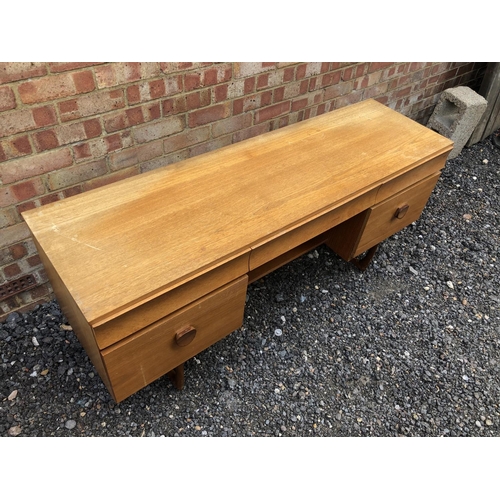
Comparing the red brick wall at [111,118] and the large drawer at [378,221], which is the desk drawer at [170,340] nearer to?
the large drawer at [378,221]

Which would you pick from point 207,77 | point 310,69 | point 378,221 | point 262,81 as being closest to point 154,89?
point 207,77

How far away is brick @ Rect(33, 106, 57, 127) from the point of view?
59.7 inches

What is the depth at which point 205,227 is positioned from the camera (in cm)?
146

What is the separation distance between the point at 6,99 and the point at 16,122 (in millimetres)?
87

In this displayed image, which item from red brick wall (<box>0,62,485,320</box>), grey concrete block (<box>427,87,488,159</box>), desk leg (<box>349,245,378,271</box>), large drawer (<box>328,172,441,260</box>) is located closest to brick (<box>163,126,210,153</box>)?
red brick wall (<box>0,62,485,320</box>)

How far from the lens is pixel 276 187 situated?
1.66 meters

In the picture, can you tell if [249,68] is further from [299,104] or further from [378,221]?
[378,221]

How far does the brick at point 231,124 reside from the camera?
208 centimetres

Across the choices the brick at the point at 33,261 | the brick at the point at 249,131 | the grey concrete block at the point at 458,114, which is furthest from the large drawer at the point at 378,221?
the brick at the point at 33,261

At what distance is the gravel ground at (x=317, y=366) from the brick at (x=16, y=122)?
34.4 inches

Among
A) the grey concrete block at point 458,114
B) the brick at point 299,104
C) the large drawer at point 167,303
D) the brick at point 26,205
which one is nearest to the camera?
the large drawer at point 167,303

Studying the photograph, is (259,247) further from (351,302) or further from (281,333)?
(351,302)

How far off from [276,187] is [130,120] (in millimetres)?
679

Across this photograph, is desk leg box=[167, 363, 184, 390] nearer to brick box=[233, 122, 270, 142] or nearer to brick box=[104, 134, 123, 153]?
brick box=[104, 134, 123, 153]
